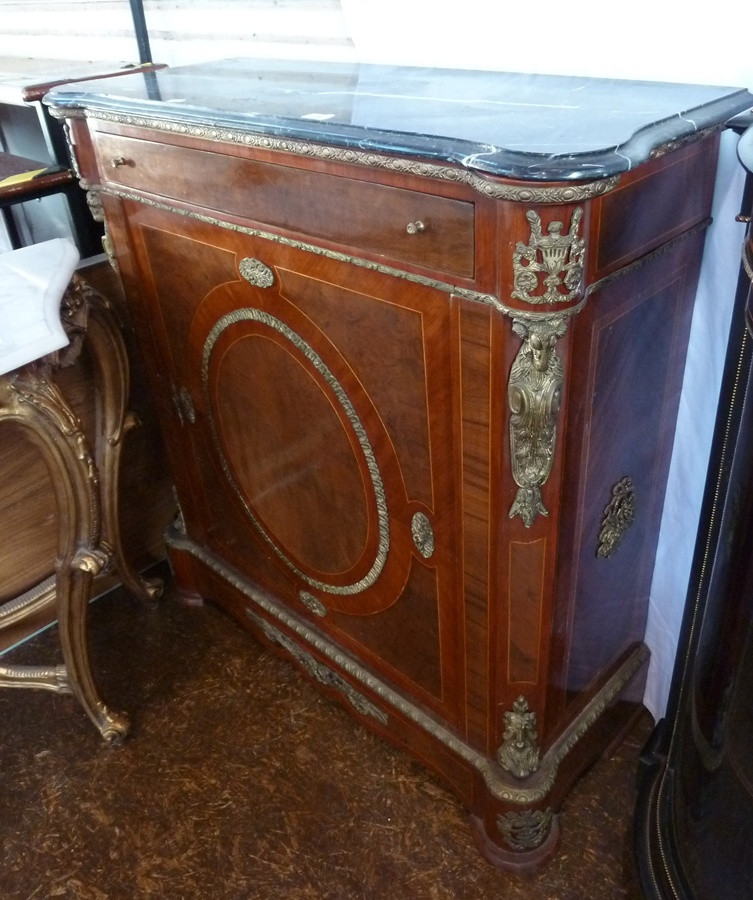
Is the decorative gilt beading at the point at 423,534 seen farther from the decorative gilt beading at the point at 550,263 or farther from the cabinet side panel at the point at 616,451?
the decorative gilt beading at the point at 550,263

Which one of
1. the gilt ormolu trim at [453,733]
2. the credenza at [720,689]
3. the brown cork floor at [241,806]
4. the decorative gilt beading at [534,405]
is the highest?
the decorative gilt beading at [534,405]

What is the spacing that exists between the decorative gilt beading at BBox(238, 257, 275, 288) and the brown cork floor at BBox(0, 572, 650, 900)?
0.85m

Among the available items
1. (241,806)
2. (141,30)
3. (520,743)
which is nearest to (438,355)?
(520,743)

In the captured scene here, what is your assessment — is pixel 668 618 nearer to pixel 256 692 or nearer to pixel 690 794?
pixel 690 794

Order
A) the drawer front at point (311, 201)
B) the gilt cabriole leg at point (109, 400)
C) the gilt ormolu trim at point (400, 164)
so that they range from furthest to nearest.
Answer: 1. the gilt cabriole leg at point (109, 400)
2. the drawer front at point (311, 201)
3. the gilt ormolu trim at point (400, 164)

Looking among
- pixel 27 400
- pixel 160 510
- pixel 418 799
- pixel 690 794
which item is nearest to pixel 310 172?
pixel 27 400

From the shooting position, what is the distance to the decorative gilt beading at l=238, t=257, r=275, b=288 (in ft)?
3.45

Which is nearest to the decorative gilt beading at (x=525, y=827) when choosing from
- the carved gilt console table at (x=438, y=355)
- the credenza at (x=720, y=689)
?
the carved gilt console table at (x=438, y=355)

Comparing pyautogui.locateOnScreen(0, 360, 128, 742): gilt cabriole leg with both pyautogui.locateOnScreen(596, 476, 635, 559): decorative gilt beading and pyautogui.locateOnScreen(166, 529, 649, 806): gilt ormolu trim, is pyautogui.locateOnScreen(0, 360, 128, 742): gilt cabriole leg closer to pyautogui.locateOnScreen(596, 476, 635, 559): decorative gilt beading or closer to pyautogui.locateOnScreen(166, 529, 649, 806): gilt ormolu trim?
pyautogui.locateOnScreen(166, 529, 649, 806): gilt ormolu trim

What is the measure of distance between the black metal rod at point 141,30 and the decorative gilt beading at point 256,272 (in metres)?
0.99

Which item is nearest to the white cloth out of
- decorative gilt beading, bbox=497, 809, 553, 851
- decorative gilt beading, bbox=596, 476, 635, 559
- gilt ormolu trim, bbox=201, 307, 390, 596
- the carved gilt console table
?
the carved gilt console table

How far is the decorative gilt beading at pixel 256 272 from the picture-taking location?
3.45 ft

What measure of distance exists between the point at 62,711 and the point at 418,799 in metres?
0.73

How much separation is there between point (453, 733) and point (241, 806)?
41cm
